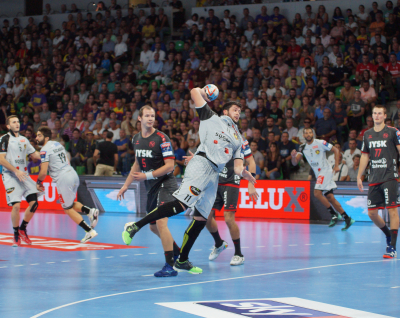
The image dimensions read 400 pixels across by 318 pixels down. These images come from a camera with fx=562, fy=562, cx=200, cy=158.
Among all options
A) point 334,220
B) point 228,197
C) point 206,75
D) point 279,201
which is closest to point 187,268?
point 228,197

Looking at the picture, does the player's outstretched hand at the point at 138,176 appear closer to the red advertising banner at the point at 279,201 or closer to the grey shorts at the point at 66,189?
the grey shorts at the point at 66,189

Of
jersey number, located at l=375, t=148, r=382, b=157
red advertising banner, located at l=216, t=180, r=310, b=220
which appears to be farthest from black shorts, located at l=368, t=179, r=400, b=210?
red advertising banner, located at l=216, t=180, r=310, b=220

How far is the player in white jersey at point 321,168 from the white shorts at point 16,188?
6.11 m

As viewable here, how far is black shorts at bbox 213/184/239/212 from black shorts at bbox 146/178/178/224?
1.09 meters

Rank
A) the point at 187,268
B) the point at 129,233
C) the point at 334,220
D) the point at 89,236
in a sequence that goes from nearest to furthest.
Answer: the point at 129,233
the point at 187,268
the point at 89,236
the point at 334,220

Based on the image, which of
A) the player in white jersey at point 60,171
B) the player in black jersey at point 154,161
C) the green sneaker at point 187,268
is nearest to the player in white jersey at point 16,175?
the player in white jersey at point 60,171

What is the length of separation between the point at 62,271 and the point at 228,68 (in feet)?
45.6

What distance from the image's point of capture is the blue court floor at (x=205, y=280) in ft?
17.1

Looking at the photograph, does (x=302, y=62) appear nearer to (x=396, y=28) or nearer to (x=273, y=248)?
(x=396, y=28)

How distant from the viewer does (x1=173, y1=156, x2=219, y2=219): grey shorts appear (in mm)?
6781

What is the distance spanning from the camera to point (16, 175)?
1008 centimetres

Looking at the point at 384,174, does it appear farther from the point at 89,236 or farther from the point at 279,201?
the point at 279,201

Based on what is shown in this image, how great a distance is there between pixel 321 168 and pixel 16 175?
23.7 ft

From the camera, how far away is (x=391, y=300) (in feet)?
18.5
